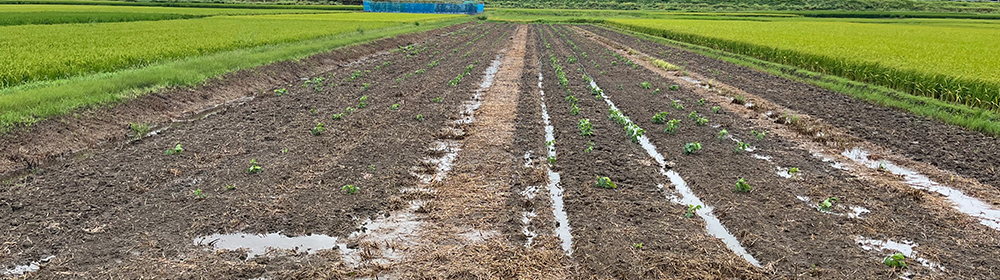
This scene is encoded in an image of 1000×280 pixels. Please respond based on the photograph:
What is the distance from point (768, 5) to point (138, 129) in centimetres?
12695

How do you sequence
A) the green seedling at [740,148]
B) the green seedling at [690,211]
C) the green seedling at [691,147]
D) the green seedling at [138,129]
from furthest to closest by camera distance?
the green seedling at [138,129] < the green seedling at [740,148] < the green seedling at [691,147] < the green seedling at [690,211]

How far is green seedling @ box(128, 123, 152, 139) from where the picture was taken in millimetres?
11025

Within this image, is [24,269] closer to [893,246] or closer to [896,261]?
[896,261]

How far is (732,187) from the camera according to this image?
7938 mm

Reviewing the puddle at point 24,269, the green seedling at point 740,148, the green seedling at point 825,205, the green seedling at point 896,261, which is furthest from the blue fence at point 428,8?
the green seedling at point 896,261

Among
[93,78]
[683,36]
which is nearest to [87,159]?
[93,78]

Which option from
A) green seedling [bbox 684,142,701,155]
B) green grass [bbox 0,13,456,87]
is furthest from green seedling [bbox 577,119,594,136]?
green grass [bbox 0,13,456,87]

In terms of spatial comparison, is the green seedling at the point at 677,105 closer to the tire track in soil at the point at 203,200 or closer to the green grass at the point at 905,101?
the green grass at the point at 905,101

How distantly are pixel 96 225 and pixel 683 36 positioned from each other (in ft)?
124

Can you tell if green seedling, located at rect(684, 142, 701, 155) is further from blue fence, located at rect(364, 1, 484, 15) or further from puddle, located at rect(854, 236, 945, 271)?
blue fence, located at rect(364, 1, 484, 15)

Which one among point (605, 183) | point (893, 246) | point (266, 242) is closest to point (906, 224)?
point (893, 246)

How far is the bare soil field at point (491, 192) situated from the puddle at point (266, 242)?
3cm

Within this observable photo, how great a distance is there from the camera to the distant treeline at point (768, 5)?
330 feet

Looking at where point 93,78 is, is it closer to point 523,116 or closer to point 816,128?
point 523,116
